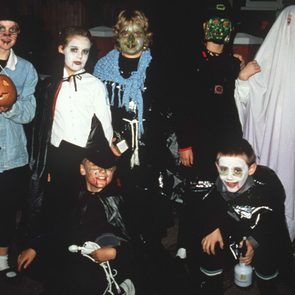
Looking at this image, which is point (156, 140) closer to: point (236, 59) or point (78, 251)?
point (236, 59)

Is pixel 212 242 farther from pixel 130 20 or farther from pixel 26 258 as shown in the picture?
pixel 130 20

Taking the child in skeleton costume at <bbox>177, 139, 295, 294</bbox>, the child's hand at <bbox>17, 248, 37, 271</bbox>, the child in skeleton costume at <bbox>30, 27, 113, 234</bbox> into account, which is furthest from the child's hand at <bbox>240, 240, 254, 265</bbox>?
the child's hand at <bbox>17, 248, 37, 271</bbox>

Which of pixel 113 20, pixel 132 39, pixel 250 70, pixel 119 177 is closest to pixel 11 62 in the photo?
pixel 132 39

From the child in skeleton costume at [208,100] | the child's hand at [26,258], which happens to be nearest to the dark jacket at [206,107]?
the child in skeleton costume at [208,100]

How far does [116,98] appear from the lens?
11.5 feet

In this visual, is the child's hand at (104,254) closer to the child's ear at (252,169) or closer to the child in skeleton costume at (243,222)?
the child in skeleton costume at (243,222)

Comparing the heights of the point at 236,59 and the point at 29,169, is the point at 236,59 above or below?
above

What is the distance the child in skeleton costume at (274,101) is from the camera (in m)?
3.42

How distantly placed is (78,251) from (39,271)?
1.10 ft

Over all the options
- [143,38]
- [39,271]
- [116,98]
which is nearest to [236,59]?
[143,38]

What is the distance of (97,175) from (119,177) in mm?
541

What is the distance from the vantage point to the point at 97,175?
2.98 metres

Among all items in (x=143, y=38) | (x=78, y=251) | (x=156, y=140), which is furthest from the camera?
(x=156, y=140)

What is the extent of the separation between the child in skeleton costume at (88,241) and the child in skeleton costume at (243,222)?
0.59 m
